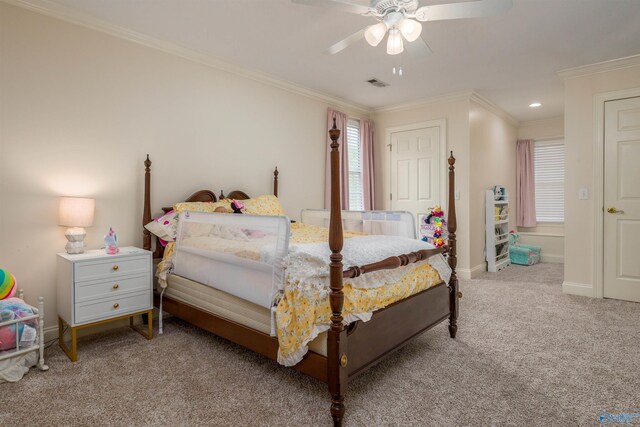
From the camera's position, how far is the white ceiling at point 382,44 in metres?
2.65

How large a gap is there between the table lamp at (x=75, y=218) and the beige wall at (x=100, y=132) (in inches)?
7.3

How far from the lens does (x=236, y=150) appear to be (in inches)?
150

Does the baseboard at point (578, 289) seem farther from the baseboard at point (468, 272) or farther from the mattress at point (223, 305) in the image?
the mattress at point (223, 305)

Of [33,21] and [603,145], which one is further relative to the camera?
[603,145]

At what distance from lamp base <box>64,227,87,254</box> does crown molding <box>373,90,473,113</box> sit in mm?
4381

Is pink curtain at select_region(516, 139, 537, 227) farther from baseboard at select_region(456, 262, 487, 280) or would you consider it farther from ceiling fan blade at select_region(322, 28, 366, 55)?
ceiling fan blade at select_region(322, 28, 366, 55)

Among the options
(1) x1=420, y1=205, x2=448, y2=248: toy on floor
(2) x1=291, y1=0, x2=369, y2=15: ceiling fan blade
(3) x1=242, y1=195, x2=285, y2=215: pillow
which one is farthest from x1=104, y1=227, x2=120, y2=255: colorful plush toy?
(1) x1=420, y1=205, x2=448, y2=248: toy on floor

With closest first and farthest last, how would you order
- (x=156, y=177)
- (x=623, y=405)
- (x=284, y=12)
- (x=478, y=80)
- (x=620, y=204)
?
(x=623, y=405)
(x=284, y=12)
(x=156, y=177)
(x=620, y=204)
(x=478, y=80)

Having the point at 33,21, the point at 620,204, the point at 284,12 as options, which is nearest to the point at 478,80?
the point at 620,204

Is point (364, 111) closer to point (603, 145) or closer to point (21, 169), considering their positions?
point (603, 145)

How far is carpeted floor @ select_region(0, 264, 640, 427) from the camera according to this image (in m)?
1.76

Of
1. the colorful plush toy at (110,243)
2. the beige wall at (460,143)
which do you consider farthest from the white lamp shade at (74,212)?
the beige wall at (460,143)

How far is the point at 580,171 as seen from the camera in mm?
3947

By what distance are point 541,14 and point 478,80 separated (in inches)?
60.9
